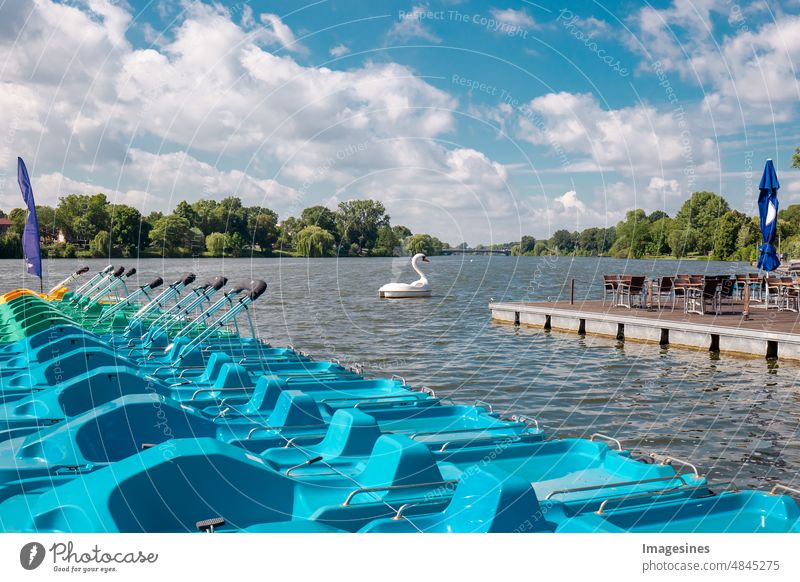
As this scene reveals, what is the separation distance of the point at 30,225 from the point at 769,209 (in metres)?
17.1

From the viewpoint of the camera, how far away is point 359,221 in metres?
21.2

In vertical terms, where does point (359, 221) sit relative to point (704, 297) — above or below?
above

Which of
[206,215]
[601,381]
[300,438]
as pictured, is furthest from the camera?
[206,215]

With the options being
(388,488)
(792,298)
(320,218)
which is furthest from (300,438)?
(792,298)

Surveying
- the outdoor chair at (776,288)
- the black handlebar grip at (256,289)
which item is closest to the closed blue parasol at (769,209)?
the outdoor chair at (776,288)

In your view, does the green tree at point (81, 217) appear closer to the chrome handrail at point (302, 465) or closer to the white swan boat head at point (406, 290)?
the white swan boat head at point (406, 290)

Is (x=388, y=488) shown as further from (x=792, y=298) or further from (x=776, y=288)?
(x=792, y=298)

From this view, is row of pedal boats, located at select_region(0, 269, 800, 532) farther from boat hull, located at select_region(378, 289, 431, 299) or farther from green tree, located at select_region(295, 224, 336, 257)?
boat hull, located at select_region(378, 289, 431, 299)

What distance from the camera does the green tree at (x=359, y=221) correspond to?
20.2m

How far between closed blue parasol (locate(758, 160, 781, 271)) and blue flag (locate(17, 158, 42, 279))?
→ 1667 cm

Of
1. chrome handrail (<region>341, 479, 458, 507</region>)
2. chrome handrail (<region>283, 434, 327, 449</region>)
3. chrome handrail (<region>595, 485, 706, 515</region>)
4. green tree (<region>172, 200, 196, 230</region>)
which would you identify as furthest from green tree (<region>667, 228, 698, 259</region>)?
chrome handrail (<region>341, 479, 458, 507</region>)
